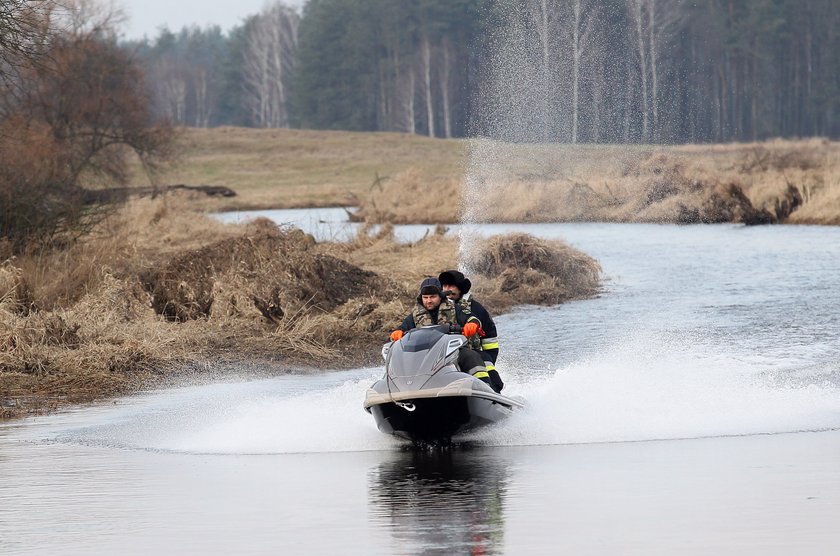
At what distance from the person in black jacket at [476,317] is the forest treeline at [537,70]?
72.0 ft

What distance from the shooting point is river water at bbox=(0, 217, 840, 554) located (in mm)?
9281

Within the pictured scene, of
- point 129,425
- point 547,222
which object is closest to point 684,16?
point 547,222

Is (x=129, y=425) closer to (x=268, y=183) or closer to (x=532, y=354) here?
(x=532, y=354)

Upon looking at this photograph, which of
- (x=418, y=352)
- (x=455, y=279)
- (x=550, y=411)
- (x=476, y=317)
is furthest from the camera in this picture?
(x=550, y=411)

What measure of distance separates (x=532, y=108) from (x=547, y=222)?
4.83 meters

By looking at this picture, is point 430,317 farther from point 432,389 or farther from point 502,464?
point 502,464

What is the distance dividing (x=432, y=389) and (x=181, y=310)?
10311 millimetres

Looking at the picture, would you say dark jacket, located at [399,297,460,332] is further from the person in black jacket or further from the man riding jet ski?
the man riding jet ski

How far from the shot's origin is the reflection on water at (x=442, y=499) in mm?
9086

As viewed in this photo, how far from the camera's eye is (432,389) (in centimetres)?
1263

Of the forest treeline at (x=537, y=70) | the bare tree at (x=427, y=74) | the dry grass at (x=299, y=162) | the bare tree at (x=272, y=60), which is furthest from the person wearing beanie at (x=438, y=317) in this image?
the bare tree at (x=272, y=60)

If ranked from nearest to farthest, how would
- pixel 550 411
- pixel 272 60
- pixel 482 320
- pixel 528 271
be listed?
1. pixel 482 320
2. pixel 550 411
3. pixel 528 271
4. pixel 272 60

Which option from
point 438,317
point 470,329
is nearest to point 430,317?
point 438,317

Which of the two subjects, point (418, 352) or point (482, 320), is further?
point (482, 320)
